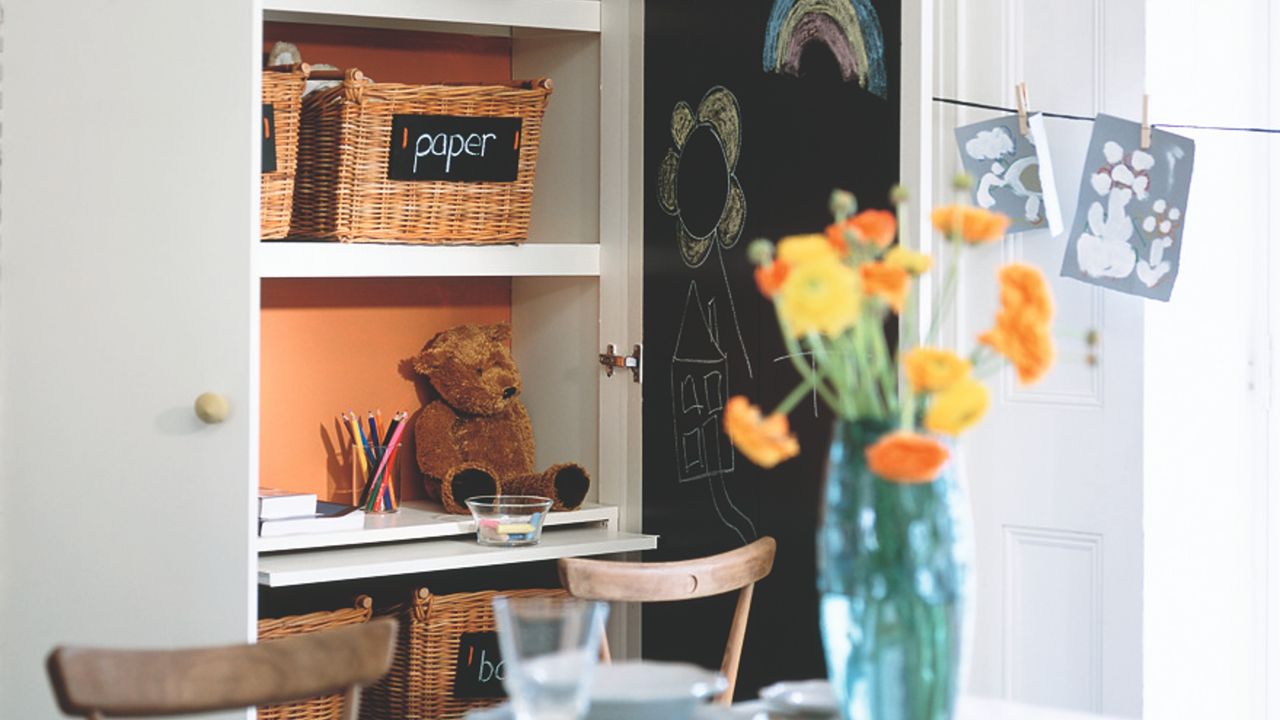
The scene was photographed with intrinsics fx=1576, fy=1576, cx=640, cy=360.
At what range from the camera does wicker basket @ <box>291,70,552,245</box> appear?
289 centimetres

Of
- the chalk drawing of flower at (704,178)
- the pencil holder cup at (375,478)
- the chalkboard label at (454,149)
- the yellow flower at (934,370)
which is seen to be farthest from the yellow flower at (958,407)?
the pencil holder cup at (375,478)

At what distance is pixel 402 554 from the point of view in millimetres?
2867

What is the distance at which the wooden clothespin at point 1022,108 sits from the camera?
2.47 m

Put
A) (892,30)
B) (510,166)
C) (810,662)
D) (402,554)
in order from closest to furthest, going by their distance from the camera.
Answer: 1. (892,30)
2. (810,662)
3. (402,554)
4. (510,166)

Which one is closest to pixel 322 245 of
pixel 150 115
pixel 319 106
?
pixel 319 106

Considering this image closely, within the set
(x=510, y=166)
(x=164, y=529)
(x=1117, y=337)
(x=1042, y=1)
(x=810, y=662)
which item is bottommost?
(x=810, y=662)

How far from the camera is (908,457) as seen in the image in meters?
1.33

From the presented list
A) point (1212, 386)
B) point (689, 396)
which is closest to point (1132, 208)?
point (1212, 386)

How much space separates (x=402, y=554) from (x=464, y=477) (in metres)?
0.28

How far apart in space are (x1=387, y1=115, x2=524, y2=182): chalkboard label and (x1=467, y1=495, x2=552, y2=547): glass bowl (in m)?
0.63

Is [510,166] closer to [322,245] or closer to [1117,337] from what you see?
[322,245]

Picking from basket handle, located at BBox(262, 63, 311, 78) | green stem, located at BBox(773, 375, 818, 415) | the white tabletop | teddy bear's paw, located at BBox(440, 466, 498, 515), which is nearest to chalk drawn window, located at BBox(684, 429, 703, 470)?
green stem, located at BBox(773, 375, 818, 415)

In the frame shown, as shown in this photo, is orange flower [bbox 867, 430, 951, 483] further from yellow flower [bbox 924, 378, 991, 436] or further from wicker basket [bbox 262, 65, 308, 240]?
wicker basket [bbox 262, 65, 308, 240]

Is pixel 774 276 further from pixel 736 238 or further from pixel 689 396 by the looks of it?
pixel 689 396
